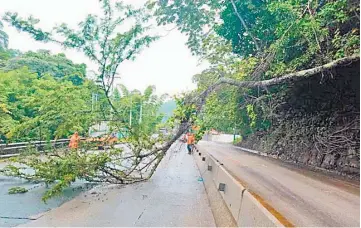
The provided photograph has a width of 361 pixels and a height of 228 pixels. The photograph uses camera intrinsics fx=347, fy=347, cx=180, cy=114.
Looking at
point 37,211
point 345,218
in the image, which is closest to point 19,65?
point 37,211

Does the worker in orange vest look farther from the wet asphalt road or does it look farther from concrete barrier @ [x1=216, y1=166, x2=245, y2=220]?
concrete barrier @ [x1=216, y1=166, x2=245, y2=220]

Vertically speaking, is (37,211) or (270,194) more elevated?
(270,194)

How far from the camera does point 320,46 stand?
8.41 metres

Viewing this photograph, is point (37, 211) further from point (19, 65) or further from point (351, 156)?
point (19, 65)

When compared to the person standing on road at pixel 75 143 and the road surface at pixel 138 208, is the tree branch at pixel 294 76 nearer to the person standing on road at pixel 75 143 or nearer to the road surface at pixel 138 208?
the road surface at pixel 138 208

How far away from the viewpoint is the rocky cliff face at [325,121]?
33.7 feet

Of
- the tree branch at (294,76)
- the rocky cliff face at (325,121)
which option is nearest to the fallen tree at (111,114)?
the tree branch at (294,76)

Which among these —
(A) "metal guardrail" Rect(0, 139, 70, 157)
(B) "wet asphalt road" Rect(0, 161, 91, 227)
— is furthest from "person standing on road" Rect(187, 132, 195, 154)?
(B) "wet asphalt road" Rect(0, 161, 91, 227)

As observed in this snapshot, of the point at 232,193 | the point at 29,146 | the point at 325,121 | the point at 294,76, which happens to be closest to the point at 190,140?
the point at 325,121

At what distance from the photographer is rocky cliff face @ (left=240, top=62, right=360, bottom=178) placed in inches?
404

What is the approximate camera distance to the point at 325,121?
488 inches

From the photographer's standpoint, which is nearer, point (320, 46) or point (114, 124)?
point (320, 46)

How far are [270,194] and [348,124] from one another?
5597mm

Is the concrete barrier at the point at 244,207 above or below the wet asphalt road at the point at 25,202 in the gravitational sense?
above
